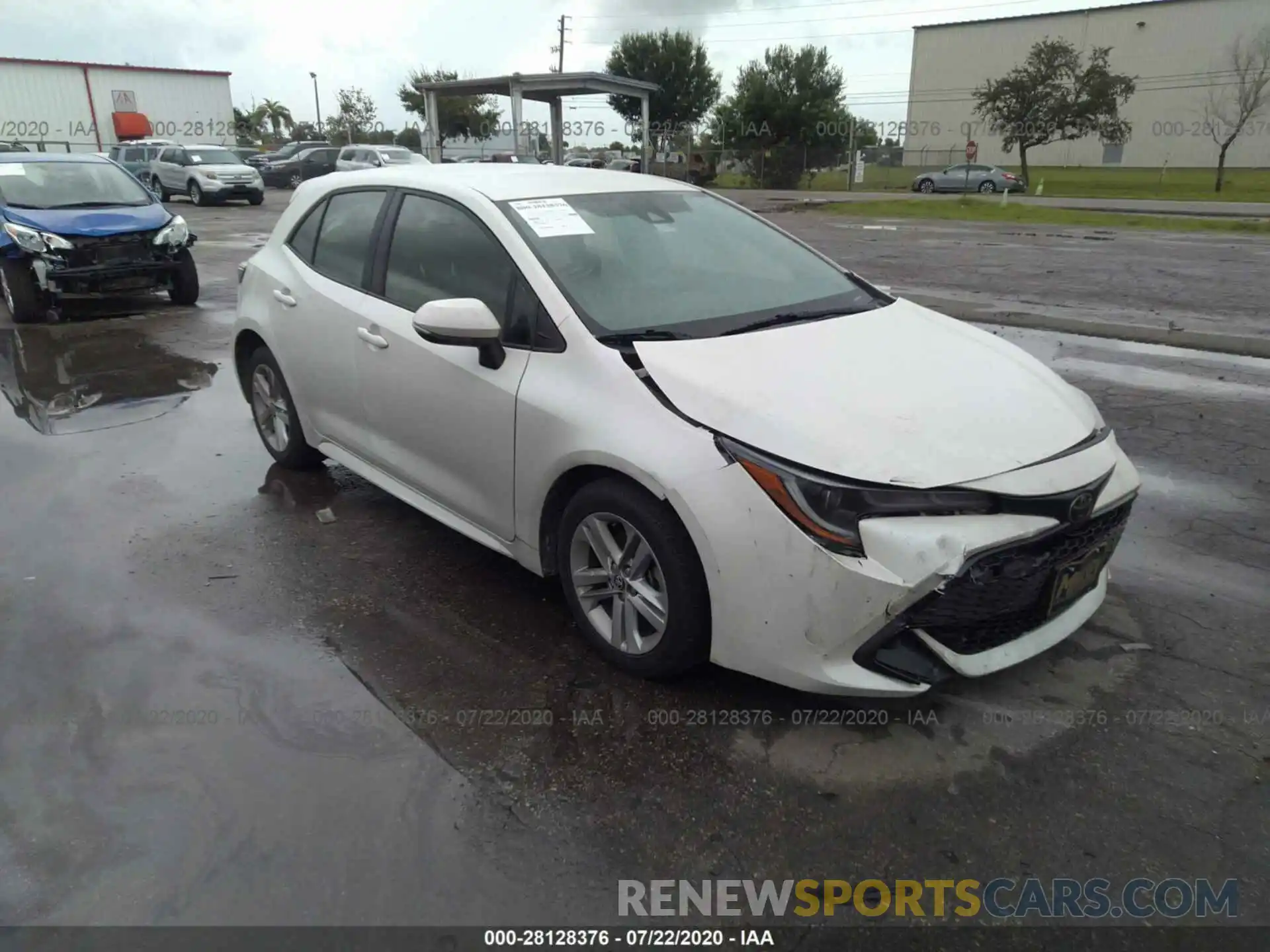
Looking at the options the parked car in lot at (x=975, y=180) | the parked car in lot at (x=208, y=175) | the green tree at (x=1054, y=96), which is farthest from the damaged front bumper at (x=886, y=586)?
the green tree at (x=1054, y=96)

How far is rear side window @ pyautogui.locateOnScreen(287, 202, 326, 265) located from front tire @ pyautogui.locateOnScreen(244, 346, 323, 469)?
59 centimetres

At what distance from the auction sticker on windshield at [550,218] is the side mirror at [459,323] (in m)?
0.48

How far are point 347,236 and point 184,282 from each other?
7.40 meters

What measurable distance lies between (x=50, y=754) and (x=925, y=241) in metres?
17.3

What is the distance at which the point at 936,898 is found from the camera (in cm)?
232

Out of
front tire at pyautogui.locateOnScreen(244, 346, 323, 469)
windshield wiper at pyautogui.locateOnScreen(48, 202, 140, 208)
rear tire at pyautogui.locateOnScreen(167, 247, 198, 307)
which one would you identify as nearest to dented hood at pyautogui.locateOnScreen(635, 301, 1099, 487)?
front tire at pyautogui.locateOnScreen(244, 346, 323, 469)

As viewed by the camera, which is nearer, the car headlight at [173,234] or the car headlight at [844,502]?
the car headlight at [844,502]

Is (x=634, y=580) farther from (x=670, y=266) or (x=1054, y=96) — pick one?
(x=1054, y=96)

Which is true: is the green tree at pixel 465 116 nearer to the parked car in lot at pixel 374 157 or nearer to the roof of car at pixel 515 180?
the parked car in lot at pixel 374 157

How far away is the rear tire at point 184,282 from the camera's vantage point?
34.1ft

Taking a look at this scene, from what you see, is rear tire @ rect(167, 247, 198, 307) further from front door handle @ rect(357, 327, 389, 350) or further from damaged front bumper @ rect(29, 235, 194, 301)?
front door handle @ rect(357, 327, 389, 350)

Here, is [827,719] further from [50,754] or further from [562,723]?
[50,754]

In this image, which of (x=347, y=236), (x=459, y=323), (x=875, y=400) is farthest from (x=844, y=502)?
(x=347, y=236)

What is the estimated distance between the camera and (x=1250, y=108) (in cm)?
3581
